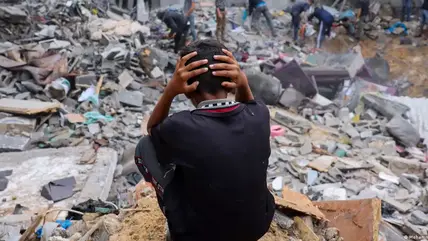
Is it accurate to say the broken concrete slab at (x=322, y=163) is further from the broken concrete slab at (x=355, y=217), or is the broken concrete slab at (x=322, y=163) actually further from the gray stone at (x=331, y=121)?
the broken concrete slab at (x=355, y=217)

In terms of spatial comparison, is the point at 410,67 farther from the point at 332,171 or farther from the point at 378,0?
the point at 332,171

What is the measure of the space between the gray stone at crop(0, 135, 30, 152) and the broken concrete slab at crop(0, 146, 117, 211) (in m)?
0.31

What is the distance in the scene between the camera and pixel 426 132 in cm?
759

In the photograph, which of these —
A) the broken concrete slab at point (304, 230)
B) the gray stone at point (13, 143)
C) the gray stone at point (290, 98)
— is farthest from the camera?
the gray stone at point (290, 98)

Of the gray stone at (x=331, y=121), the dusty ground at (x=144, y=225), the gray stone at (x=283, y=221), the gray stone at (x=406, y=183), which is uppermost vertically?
the gray stone at (x=283, y=221)

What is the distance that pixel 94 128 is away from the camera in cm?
642

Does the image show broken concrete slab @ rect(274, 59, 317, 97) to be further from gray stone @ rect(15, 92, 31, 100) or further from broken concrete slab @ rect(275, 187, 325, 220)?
broken concrete slab @ rect(275, 187, 325, 220)

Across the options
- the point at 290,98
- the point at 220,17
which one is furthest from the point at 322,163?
the point at 220,17

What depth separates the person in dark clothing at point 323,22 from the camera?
39.5ft

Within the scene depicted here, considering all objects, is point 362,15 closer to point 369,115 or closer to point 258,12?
point 258,12

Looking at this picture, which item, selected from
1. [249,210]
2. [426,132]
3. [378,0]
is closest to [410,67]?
[378,0]

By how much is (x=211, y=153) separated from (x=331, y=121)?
21.8 feet

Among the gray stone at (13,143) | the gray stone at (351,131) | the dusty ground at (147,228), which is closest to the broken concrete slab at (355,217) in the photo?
the dusty ground at (147,228)

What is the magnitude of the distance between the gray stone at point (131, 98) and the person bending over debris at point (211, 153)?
18.1ft
